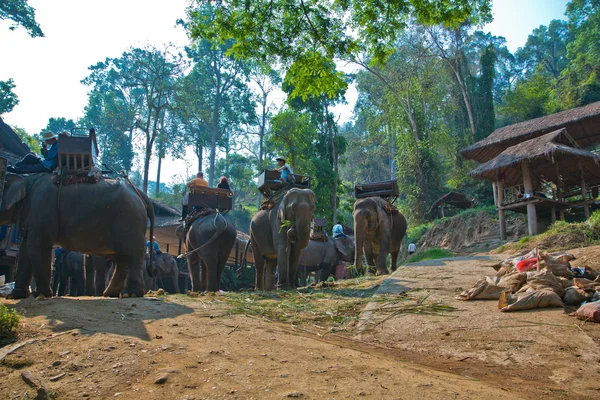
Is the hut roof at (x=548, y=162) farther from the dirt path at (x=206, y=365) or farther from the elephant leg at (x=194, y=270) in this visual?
the dirt path at (x=206, y=365)

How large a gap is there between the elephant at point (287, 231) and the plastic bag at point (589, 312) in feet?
16.8

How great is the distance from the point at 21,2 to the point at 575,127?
28709 millimetres

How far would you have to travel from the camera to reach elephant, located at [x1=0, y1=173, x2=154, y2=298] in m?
7.19

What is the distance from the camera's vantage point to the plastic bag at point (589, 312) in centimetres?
460

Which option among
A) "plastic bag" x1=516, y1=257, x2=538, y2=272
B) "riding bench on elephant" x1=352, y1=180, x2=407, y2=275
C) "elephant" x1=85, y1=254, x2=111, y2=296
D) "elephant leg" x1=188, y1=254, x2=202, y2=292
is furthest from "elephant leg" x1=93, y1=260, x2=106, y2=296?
"plastic bag" x1=516, y1=257, x2=538, y2=272

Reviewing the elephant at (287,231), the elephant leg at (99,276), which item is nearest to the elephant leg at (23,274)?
the elephant leg at (99,276)

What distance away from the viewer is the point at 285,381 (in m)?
3.08

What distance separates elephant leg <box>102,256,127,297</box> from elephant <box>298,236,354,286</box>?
35.4 feet

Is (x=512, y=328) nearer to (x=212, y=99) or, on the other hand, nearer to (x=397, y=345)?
(x=397, y=345)

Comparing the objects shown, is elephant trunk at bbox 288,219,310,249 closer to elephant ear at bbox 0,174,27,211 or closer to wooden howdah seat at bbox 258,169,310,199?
wooden howdah seat at bbox 258,169,310,199

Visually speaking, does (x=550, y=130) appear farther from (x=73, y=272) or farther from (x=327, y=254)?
(x=73, y=272)

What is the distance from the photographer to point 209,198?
12547 mm

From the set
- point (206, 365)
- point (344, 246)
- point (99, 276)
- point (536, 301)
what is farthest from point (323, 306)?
point (344, 246)

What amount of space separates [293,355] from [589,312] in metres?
3.05
